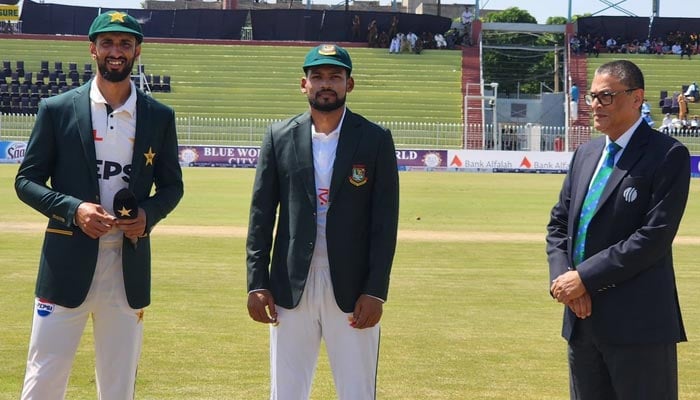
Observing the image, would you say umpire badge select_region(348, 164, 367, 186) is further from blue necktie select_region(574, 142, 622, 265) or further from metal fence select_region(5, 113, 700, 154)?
metal fence select_region(5, 113, 700, 154)

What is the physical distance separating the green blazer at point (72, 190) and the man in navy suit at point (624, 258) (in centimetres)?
221

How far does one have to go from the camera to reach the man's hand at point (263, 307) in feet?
19.1

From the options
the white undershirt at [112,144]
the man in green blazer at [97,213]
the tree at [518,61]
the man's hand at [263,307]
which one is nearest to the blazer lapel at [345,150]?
the man's hand at [263,307]

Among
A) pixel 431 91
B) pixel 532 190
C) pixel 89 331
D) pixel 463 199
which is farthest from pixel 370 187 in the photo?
pixel 431 91

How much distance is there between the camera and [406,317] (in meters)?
11.9

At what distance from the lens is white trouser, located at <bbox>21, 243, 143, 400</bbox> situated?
19.1 feet

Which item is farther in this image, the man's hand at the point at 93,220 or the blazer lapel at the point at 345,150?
the blazer lapel at the point at 345,150

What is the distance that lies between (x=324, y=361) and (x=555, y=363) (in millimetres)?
1983

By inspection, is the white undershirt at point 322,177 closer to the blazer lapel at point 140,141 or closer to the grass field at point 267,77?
the blazer lapel at point 140,141

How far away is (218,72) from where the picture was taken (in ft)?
196

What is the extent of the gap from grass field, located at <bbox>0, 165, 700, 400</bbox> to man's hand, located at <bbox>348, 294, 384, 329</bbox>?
2521 mm

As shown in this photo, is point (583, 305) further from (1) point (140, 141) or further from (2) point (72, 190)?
(2) point (72, 190)

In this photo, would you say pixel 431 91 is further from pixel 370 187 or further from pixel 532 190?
pixel 370 187

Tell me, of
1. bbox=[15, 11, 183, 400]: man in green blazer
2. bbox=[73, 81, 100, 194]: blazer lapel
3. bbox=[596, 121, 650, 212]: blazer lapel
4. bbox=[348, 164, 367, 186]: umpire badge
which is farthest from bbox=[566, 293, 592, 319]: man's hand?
bbox=[73, 81, 100, 194]: blazer lapel
